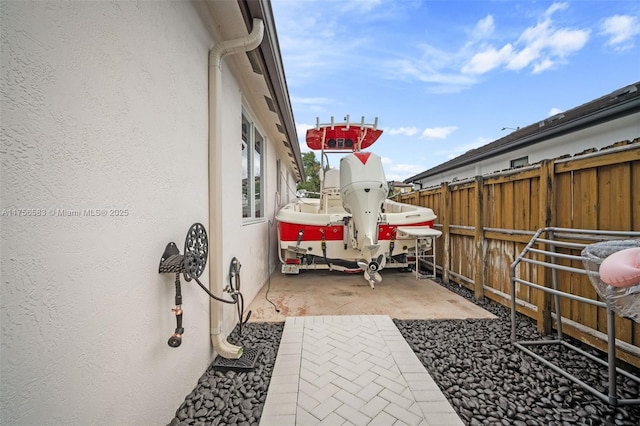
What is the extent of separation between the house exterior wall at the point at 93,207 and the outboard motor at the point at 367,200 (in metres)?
2.38

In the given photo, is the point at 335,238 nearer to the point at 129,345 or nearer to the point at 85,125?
the point at 129,345

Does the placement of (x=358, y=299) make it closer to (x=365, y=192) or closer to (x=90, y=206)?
(x=365, y=192)

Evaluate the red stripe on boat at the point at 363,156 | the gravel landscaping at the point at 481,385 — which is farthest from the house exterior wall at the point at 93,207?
the red stripe on boat at the point at 363,156

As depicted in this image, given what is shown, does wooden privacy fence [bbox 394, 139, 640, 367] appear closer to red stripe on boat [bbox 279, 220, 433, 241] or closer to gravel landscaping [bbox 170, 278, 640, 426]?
gravel landscaping [bbox 170, 278, 640, 426]

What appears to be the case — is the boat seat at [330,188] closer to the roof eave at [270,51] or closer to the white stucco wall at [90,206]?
the roof eave at [270,51]

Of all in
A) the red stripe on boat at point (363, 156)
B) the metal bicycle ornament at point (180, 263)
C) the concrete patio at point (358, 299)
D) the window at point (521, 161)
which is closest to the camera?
the metal bicycle ornament at point (180, 263)

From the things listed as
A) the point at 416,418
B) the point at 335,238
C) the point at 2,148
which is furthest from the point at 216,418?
the point at 335,238

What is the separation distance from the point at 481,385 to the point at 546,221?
1916 mm

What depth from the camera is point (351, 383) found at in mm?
2033

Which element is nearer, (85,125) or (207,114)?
(85,125)

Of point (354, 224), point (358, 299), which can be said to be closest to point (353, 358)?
point (358, 299)

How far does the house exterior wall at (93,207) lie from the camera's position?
0.81 metres

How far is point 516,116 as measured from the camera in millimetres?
12133

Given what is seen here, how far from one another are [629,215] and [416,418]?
7.96 feet
